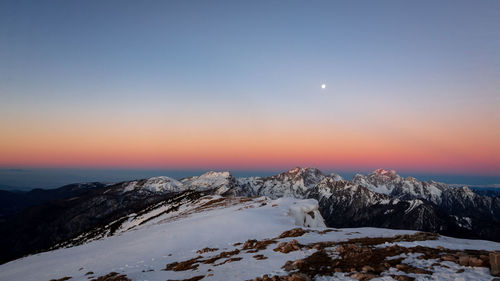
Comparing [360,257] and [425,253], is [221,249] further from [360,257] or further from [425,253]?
[425,253]

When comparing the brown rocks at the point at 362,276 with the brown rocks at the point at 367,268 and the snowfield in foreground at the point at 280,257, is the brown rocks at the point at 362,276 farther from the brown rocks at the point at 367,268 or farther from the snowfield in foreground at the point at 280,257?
the brown rocks at the point at 367,268

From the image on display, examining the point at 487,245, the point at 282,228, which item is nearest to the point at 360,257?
the point at 487,245

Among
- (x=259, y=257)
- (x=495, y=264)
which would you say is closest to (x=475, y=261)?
(x=495, y=264)

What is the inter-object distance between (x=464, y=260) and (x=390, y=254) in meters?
4.24

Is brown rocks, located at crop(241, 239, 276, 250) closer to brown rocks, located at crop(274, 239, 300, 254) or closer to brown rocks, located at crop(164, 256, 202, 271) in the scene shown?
brown rocks, located at crop(274, 239, 300, 254)

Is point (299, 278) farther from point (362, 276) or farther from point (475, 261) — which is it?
point (475, 261)

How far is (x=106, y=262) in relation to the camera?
33625 mm

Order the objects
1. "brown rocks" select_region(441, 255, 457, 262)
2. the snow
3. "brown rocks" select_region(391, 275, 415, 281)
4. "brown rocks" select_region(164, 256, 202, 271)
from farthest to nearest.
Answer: the snow
"brown rocks" select_region(164, 256, 202, 271)
"brown rocks" select_region(441, 255, 457, 262)
"brown rocks" select_region(391, 275, 415, 281)

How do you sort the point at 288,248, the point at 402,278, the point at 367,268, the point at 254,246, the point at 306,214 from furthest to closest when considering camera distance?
the point at 306,214, the point at 254,246, the point at 288,248, the point at 367,268, the point at 402,278

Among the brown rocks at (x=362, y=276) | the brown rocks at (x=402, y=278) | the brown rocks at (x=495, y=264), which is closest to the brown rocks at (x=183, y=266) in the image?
the brown rocks at (x=362, y=276)

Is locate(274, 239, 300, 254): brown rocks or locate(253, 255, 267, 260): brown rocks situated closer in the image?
locate(253, 255, 267, 260): brown rocks

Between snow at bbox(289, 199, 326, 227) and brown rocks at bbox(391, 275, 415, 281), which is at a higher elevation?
brown rocks at bbox(391, 275, 415, 281)

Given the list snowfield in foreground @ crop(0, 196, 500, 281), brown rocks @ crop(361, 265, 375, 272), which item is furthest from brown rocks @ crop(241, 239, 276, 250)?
brown rocks @ crop(361, 265, 375, 272)

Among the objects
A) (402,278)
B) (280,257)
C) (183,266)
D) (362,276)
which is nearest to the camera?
(402,278)
